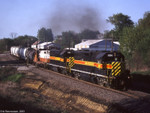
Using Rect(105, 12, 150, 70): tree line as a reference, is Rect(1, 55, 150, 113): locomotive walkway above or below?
below

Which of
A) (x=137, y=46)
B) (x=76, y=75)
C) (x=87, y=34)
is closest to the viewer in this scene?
(x=76, y=75)

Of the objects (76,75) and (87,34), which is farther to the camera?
(87,34)

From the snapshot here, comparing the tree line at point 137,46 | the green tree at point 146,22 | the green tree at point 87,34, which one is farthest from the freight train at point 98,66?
the green tree at point 87,34

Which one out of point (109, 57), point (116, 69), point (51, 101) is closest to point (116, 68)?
point (116, 69)

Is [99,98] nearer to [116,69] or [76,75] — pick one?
[116,69]

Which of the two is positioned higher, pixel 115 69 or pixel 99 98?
pixel 115 69

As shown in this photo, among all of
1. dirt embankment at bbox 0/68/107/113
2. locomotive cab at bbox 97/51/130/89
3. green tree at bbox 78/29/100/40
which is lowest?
dirt embankment at bbox 0/68/107/113

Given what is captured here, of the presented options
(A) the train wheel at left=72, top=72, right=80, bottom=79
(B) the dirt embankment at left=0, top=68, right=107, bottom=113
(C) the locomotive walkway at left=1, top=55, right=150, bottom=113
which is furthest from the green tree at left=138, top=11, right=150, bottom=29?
(B) the dirt embankment at left=0, top=68, right=107, bottom=113

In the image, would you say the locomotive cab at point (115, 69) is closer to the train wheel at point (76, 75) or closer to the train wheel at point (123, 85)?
the train wheel at point (123, 85)

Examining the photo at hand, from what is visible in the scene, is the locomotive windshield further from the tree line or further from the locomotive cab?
the tree line

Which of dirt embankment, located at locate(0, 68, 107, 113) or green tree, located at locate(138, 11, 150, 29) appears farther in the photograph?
green tree, located at locate(138, 11, 150, 29)

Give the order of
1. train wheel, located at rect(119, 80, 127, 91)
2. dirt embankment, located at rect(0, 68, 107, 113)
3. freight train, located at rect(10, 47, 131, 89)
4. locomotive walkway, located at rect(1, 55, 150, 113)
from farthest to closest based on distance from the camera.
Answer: train wheel, located at rect(119, 80, 127, 91)
freight train, located at rect(10, 47, 131, 89)
locomotive walkway, located at rect(1, 55, 150, 113)
dirt embankment, located at rect(0, 68, 107, 113)

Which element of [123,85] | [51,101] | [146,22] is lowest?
[51,101]

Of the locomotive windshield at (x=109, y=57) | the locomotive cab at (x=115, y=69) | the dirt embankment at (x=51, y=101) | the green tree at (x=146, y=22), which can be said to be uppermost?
the green tree at (x=146, y=22)
